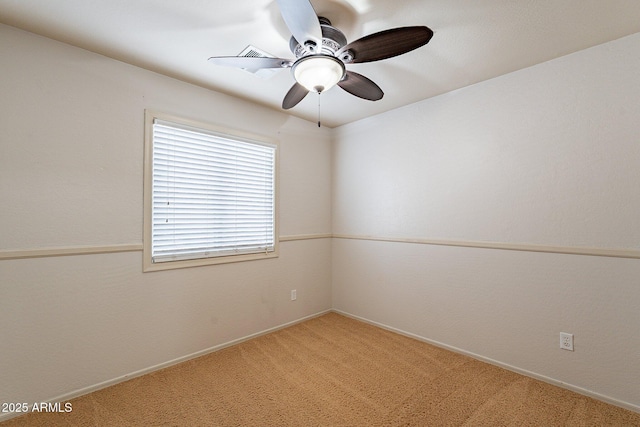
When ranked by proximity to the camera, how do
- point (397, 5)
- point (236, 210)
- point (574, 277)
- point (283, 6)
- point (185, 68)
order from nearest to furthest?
point (283, 6) < point (397, 5) < point (574, 277) < point (185, 68) < point (236, 210)

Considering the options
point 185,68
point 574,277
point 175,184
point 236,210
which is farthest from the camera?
point 236,210

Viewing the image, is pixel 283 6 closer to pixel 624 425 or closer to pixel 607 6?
pixel 607 6

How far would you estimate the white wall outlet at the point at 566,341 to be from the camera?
6.81 ft

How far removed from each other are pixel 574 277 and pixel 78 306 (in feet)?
11.9

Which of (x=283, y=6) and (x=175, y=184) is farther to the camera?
(x=175, y=184)

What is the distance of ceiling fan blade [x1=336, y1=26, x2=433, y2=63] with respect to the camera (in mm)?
1409

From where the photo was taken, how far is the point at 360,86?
6.44 feet

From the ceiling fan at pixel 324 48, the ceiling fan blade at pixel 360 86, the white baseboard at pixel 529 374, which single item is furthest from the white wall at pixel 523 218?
the ceiling fan at pixel 324 48

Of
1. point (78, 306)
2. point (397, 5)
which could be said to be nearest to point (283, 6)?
point (397, 5)

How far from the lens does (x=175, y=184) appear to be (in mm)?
2484

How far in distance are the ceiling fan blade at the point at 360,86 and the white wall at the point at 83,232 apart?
1406 millimetres

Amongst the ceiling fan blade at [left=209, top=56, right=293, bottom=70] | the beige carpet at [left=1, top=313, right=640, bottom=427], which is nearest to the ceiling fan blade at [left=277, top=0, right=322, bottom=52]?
the ceiling fan blade at [left=209, top=56, right=293, bottom=70]

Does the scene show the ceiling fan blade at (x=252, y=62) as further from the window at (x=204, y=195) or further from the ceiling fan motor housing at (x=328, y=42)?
the window at (x=204, y=195)

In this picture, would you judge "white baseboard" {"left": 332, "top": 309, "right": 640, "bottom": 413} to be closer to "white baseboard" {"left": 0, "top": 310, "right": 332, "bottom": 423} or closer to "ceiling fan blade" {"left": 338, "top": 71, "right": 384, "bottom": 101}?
"white baseboard" {"left": 0, "top": 310, "right": 332, "bottom": 423}
